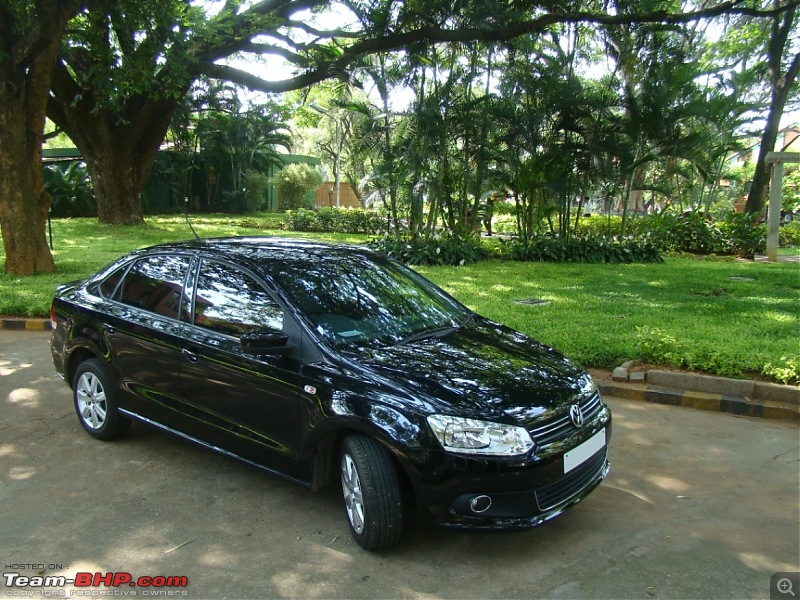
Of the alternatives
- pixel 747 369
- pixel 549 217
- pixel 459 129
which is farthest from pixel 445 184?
pixel 747 369

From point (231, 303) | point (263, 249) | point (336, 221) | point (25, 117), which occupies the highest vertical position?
point (25, 117)

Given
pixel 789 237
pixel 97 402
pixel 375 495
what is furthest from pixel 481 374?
pixel 789 237

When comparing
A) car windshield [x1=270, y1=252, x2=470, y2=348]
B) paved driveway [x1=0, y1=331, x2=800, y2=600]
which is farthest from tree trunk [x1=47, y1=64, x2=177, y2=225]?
car windshield [x1=270, y1=252, x2=470, y2=348]

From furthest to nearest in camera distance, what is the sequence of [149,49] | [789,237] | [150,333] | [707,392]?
1. [789,237]
2. [149,49]
3. [707,392]
4. [150,333]

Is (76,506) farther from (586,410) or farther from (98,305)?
(586,410)

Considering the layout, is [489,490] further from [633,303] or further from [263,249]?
[633,303]

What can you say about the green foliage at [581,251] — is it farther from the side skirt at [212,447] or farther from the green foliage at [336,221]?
the side skirt at [212,447]

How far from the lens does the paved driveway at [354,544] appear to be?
10.4ft

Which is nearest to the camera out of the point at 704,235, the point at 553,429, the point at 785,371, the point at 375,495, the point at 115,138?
the point at 375,495

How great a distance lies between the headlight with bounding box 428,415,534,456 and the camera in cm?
317

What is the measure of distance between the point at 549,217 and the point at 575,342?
9001 mm

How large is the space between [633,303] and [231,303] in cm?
661

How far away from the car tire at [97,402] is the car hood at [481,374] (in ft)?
7.31

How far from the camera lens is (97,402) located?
4938 millimetres
